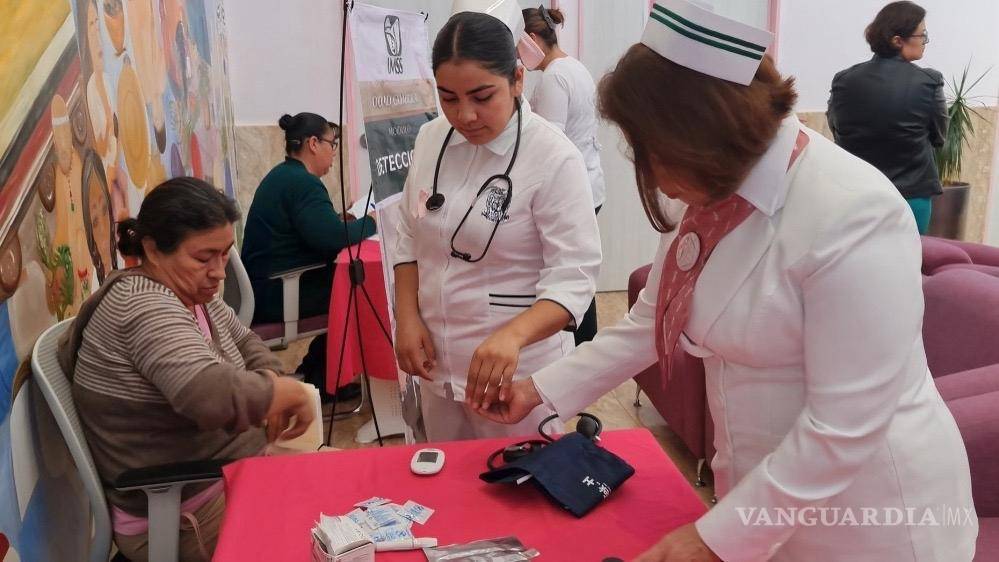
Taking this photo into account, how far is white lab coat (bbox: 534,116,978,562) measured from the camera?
34.5 inches

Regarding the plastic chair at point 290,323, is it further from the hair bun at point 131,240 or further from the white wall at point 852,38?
the white wall at point 852,38

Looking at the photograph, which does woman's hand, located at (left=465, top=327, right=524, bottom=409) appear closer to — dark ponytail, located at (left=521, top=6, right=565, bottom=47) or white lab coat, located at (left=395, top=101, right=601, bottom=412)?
white lab coat, located at (left=395, top=101, right=601, bottom=412)

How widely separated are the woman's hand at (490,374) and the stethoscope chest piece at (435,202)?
16.0 inches

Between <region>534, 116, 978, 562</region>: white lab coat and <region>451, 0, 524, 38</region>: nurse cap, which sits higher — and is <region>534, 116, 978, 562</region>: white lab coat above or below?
below

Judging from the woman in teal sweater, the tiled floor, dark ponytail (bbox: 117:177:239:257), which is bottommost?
the tiled floor

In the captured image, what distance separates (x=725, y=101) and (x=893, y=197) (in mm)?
220

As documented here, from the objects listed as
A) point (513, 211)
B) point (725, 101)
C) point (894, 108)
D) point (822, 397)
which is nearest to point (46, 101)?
point (513, 211)

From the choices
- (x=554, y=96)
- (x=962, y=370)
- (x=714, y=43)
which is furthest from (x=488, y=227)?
(x=554, y=96)

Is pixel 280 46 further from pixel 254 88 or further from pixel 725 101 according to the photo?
pixel 725 101

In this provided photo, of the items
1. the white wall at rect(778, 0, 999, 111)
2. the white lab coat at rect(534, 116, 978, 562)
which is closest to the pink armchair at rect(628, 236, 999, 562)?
the white lab coat at rect(534, 116, 978, 562)

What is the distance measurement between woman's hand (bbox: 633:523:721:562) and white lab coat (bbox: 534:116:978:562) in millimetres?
16

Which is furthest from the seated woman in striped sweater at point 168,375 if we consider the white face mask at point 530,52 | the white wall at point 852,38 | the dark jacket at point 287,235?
the white wall at point 852,38

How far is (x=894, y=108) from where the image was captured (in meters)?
3.62

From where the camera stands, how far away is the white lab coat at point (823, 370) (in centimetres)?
88
